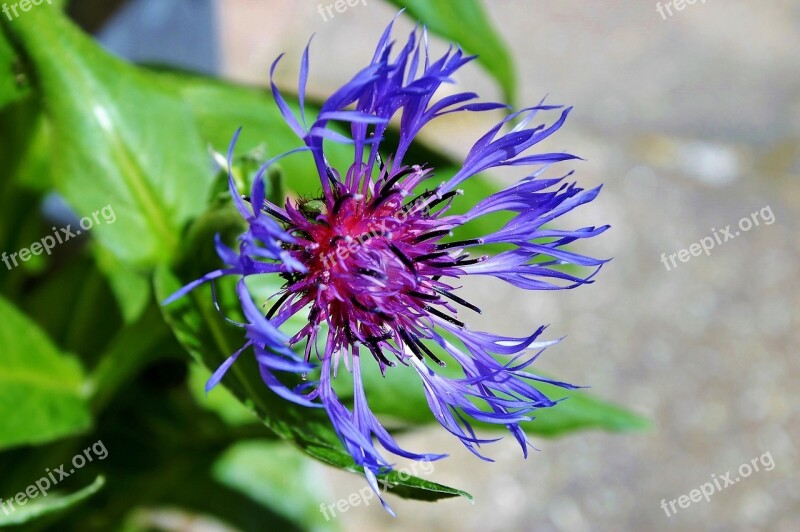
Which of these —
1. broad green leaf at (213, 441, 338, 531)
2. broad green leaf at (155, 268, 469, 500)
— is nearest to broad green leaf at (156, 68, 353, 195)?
broad green leaf at (155, 268, 469, 500)

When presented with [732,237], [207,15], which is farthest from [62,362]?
[732,237]

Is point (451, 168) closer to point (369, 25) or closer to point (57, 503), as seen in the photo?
point (57, 503)

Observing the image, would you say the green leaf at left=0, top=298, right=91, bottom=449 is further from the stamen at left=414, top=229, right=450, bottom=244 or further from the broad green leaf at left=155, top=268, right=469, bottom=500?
the stamen at left=414, top=229, right=450, bottom=244

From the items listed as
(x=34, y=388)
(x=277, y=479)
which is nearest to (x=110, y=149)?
(x=34, y=388)

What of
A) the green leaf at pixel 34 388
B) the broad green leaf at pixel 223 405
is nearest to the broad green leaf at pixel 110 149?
the green leaf at pixel 34 388

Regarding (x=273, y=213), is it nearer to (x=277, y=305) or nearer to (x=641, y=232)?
(x=277, y=305)

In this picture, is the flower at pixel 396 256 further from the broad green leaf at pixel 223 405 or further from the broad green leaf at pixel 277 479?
the broad green leaf at pixel 277 479

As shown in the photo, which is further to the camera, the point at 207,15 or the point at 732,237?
the point at 732,237
